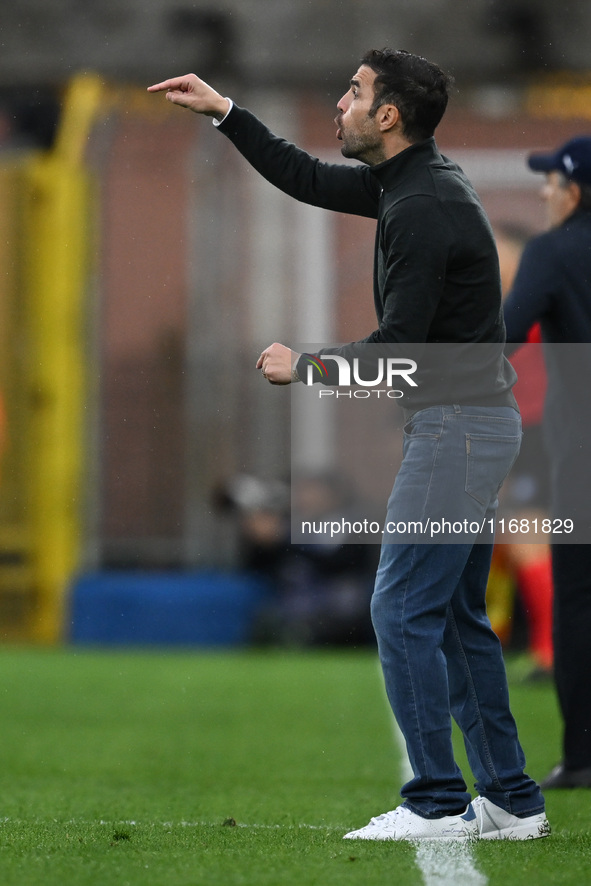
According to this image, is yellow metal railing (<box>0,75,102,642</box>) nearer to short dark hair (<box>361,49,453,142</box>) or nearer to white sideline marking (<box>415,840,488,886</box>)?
short dark hair (<box>361,49,453,142</box>)

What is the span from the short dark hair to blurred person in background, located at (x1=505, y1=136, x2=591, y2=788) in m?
0.79

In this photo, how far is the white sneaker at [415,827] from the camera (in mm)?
2873

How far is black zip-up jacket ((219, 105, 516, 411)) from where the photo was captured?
2764 mm

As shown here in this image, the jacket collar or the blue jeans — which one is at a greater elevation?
the jacket collar

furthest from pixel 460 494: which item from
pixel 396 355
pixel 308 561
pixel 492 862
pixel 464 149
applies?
pixel 308 561

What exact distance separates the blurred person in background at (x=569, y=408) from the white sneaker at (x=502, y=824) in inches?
30.9

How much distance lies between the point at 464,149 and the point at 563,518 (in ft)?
12.1

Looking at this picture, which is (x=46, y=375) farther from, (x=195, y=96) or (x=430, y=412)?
(x=430, y=412)

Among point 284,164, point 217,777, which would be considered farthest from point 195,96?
point 217,777

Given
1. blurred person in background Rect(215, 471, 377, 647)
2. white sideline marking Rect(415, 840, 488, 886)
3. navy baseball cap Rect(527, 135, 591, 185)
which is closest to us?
white sideline marking Rect(415, 840, 488, 886)

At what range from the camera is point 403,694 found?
2896mm

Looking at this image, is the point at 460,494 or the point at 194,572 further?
the point at 194,572

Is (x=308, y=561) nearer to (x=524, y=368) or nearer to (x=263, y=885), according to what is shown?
(x=524, y=368)

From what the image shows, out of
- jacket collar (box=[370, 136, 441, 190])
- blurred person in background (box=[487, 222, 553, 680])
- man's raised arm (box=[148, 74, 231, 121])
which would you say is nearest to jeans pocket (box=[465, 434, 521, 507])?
jacket collar (box=[370, 136, 441, 190])
